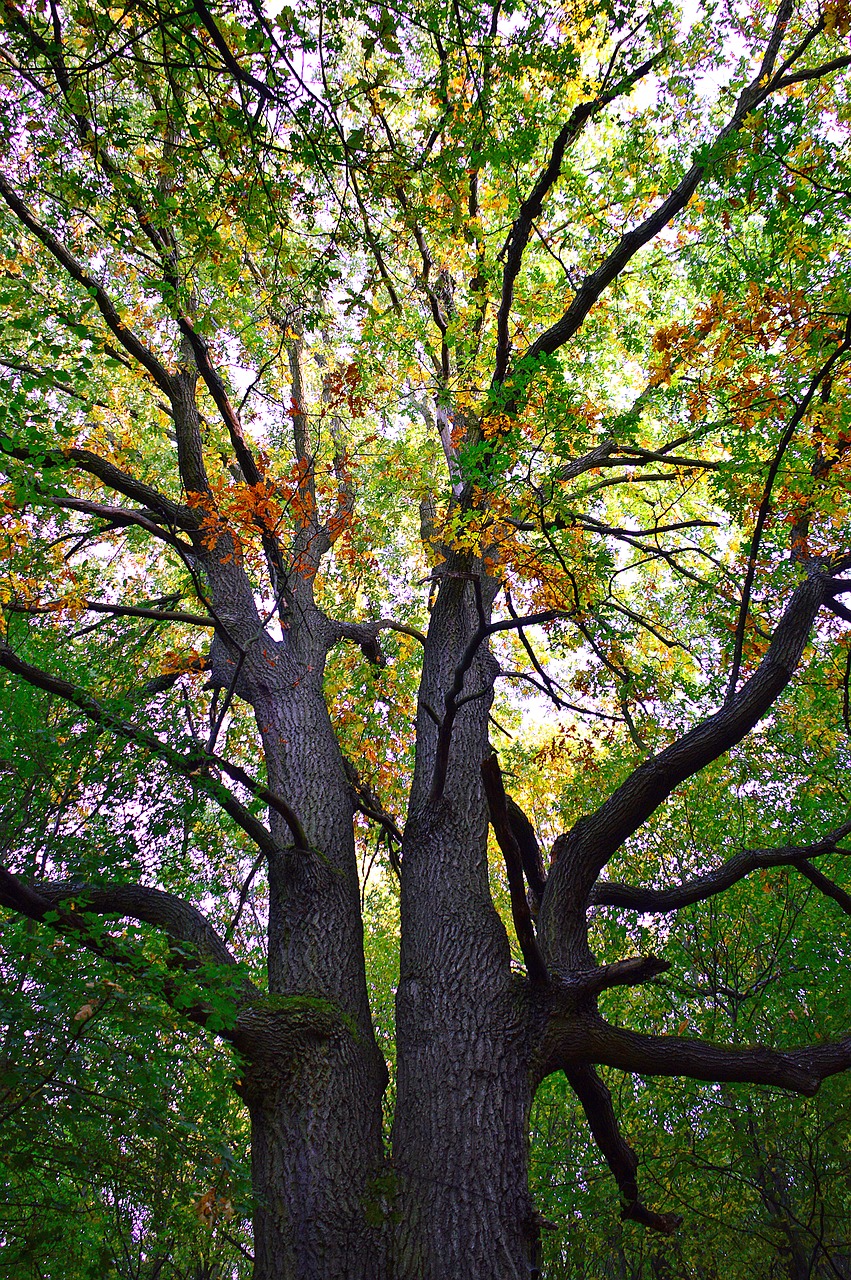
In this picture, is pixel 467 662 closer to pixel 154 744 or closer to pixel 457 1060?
pixel 154 744

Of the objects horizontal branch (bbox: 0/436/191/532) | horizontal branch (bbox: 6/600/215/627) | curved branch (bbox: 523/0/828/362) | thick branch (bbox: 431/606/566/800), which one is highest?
curved branch (bbox: 523/0/828/362)

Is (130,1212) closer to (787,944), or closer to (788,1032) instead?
(788,1032)

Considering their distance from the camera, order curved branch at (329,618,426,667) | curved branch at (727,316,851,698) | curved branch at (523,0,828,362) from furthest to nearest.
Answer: curved branch at (329,618,426,667), curved branch at (523,0,828,362), curved branch at (727,316,851,698)

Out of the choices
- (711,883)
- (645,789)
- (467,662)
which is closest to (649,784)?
(645,789)

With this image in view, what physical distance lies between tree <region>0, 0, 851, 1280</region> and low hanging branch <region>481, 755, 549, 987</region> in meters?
0.04

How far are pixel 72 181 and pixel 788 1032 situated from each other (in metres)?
8.72

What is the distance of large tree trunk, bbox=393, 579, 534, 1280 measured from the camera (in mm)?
3406

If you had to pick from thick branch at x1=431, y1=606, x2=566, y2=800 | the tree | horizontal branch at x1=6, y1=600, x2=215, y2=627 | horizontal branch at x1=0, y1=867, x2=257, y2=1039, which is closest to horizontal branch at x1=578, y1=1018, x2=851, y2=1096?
the tree

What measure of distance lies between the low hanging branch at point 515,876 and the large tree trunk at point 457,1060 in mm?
419

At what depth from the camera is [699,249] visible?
796 cm

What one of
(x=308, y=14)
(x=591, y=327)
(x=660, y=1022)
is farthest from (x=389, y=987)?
(x=308, y=14)

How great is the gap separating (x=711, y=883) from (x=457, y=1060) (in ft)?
6.03

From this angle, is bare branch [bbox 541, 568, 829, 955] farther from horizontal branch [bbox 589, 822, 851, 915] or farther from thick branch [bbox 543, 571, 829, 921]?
horizontal branch [bbox 589, 822, 851, 915]

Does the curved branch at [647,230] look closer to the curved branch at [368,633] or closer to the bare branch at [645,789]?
the bare branch at [645,789]
